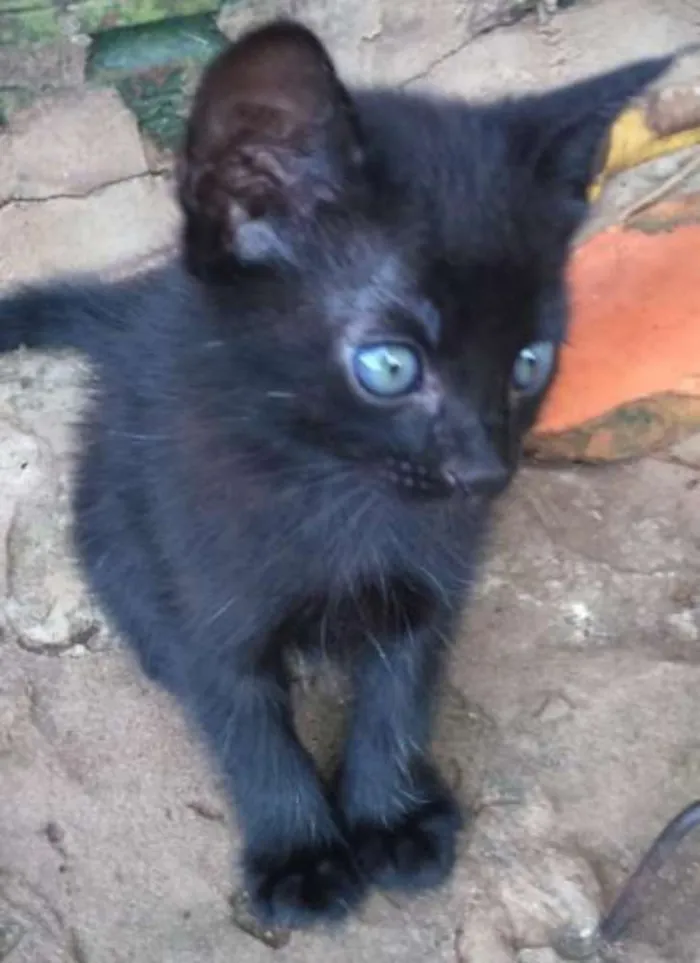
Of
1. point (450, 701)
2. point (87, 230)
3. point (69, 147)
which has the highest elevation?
point (69, 147)

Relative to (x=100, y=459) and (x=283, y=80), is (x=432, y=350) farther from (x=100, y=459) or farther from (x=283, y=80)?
(x=100, y=459)

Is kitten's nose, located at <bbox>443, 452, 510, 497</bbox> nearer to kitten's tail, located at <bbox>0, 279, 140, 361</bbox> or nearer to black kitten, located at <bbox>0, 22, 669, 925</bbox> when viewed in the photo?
black kitten, located at <bbox>0, 22, 669, 925</bbox>

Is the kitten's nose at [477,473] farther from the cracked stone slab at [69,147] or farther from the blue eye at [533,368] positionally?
the cracked stone slab at [69,147]

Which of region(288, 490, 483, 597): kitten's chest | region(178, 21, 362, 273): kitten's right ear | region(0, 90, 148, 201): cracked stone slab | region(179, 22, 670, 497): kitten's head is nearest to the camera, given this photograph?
region(178, 21, 362, 273): kitten's right ear

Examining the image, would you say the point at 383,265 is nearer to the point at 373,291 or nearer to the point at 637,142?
the point at 373,291

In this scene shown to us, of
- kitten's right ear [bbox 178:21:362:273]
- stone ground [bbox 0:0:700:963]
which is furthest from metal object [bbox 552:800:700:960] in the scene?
kitten's right ear [bbox 178:21:362:273]

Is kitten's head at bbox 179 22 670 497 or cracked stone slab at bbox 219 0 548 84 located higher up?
kitten's head at bbox 179 22 670 497

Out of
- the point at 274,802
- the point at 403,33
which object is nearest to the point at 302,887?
the point at 274,802
